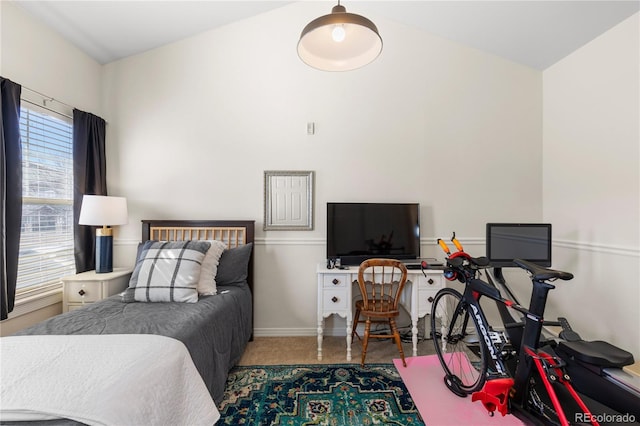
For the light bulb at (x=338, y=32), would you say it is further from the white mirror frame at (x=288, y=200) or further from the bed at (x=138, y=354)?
the bed at (x=138, y=354)

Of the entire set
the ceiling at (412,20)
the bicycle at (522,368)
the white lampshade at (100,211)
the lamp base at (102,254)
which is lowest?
the bicycle at (522,368)

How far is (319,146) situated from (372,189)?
73 centimetres

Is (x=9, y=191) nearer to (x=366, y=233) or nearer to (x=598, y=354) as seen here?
(x=366, y=233)

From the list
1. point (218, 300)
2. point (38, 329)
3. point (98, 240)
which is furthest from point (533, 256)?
point (98, 240)

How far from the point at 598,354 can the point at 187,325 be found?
2.40m

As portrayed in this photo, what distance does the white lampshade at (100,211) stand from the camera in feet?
8.40

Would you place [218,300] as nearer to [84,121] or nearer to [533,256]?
[84,121]

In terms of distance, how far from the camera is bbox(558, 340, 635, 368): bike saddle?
1550mm

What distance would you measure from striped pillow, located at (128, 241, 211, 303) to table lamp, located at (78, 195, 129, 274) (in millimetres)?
531

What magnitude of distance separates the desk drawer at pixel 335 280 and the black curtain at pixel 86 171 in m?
2.39

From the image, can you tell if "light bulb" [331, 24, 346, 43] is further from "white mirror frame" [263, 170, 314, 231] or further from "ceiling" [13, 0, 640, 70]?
"ceiling" [13, 0, 640, 70]

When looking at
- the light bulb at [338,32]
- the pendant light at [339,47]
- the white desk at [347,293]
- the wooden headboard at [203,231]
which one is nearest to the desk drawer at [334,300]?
the white desk at [347,293]

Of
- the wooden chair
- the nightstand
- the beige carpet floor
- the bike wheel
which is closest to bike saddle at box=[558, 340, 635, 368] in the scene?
the bike wheel

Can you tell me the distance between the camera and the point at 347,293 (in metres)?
2.54
